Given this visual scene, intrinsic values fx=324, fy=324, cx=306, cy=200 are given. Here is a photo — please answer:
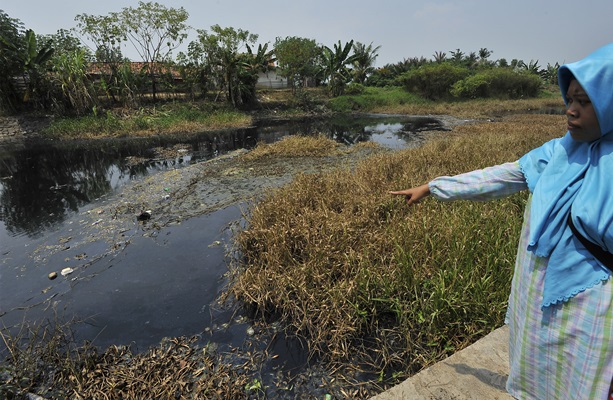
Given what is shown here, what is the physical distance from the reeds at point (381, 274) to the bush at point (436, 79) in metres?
29.3

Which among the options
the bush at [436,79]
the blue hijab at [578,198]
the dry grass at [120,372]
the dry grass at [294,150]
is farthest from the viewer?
the bush at [436,79]

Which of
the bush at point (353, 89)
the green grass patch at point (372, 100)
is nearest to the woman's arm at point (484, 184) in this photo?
the green grass patch at point (372, 100)

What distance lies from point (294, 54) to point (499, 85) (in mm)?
19715

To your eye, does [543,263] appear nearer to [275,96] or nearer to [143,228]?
[143,228]

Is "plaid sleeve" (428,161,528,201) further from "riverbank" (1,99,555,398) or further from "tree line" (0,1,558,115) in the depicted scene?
"tree line" (0,1,558,115)

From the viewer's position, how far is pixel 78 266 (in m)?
4.30

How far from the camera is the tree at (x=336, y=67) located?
86.0ft

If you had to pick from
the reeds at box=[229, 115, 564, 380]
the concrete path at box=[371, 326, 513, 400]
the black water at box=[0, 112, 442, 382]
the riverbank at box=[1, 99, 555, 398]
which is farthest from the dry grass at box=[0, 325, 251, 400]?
the concrete path at box=[371, 326, 513, 400]

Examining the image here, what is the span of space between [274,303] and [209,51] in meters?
22.7

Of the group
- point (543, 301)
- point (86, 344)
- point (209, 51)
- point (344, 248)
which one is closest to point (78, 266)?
point (86, 344)

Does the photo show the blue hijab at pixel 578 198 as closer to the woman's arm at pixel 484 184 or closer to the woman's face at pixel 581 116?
the woman's face at pixel 581 116

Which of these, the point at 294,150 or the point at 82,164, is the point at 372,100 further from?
the point at 82,164

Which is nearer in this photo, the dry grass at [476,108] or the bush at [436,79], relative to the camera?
the dry grass at [476,108]

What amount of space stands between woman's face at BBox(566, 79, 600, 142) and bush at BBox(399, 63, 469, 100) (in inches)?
1286
